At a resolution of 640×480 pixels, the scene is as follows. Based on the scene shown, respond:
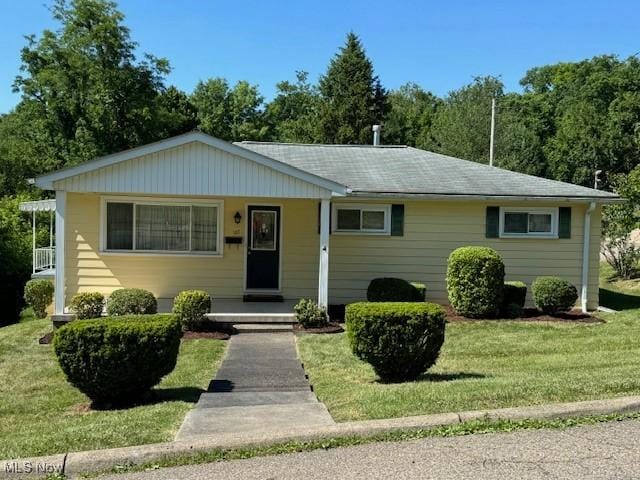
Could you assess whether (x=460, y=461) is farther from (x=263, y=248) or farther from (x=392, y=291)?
(x=263, y=248)

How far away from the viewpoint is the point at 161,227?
12922 mm

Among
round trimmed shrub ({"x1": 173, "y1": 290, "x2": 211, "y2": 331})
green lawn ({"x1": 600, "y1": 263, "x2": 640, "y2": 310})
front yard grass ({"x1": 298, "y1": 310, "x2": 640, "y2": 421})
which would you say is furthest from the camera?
green lawn ({"x1": 600, "y1": 263, "x2": 640, "y2": 310})

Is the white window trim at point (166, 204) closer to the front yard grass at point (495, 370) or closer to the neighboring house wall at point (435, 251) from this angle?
the neighboring house wall at point (435, 251)

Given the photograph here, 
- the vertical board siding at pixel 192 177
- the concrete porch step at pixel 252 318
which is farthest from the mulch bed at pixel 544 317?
the vertical board siding at pixel 192 177

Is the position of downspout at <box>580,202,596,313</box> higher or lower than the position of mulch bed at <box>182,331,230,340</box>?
higher

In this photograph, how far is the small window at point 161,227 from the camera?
1277 cm

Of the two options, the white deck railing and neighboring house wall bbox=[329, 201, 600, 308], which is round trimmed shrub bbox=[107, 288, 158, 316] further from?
the white deck railing

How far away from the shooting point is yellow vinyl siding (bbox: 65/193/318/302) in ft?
41.8

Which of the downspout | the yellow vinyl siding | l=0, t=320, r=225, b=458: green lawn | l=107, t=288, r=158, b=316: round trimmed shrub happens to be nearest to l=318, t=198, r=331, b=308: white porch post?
the yellow vinyl siding

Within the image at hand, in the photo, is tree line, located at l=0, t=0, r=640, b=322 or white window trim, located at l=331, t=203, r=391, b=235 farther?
tree line, located at l=0, t=0, r=640, b=322

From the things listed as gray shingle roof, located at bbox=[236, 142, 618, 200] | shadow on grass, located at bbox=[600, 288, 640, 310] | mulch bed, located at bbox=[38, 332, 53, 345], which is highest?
gray shingle roof, located at bbox=[236, 142, 618, 200]

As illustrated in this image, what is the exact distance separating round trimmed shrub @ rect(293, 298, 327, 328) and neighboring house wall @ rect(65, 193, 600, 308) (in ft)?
6.77

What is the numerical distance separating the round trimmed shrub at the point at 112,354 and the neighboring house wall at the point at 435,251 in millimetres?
7327

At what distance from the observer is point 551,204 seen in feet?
43.3
